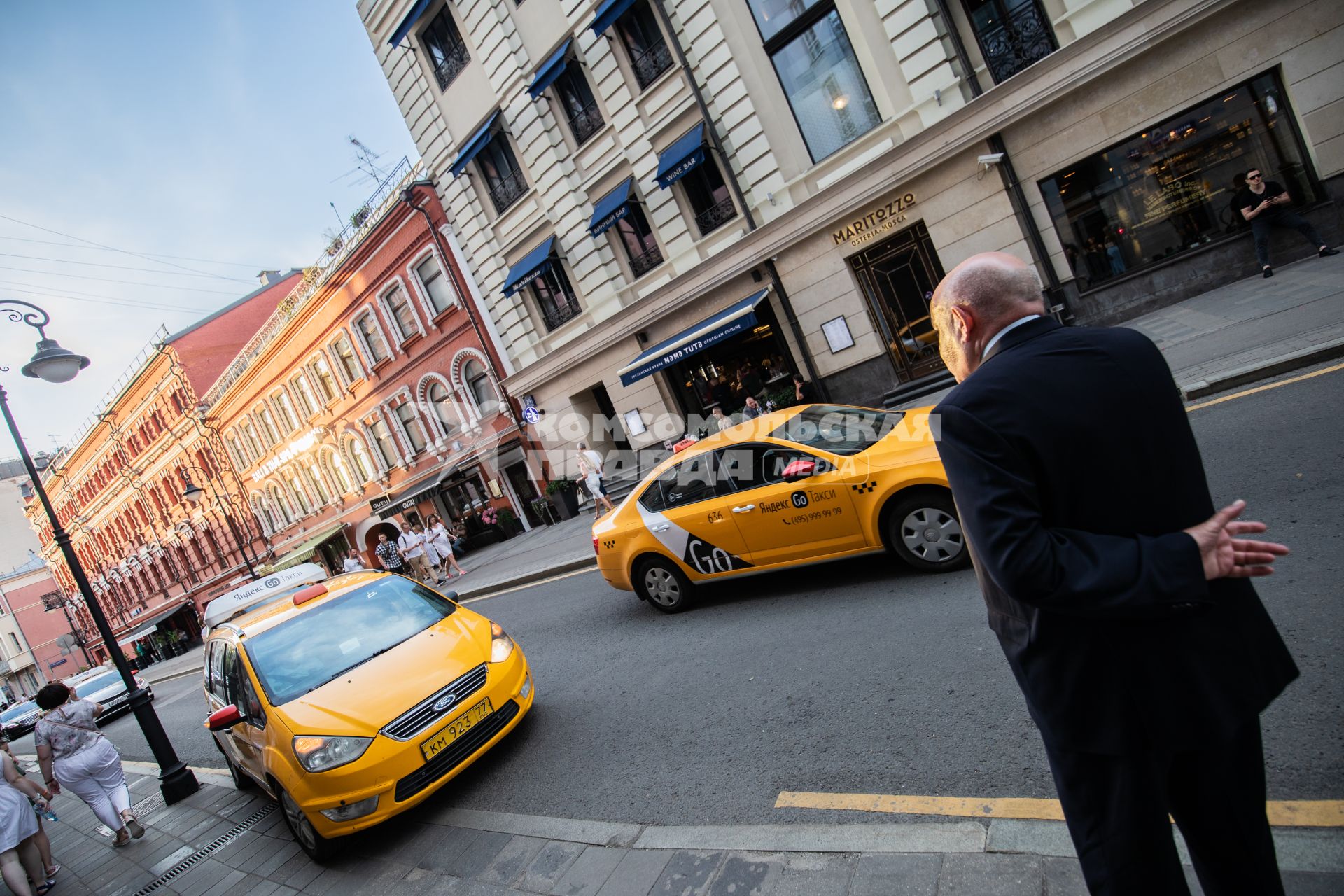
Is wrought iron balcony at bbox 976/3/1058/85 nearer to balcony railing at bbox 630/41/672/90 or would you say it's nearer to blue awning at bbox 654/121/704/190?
blue awning at bbox 654/121/704/190

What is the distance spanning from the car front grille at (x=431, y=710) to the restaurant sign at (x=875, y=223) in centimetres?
1184

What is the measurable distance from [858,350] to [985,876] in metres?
12.8

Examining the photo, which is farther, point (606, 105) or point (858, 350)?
point (606, 105)

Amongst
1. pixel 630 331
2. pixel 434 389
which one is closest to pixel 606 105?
pixel 630 331

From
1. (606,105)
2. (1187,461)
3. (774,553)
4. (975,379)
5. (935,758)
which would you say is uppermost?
(606,105)

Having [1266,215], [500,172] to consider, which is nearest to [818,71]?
[1266,215]

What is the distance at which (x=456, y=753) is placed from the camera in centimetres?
497

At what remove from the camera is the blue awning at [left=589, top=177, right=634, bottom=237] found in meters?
16.3

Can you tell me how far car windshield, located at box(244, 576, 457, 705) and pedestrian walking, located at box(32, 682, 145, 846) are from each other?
2.52m

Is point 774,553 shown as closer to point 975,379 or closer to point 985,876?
point 985,876

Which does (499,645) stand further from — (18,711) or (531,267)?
(18,711)

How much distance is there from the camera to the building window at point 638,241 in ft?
56.6

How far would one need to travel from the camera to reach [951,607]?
16.4ft

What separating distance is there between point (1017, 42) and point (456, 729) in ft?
46.1
